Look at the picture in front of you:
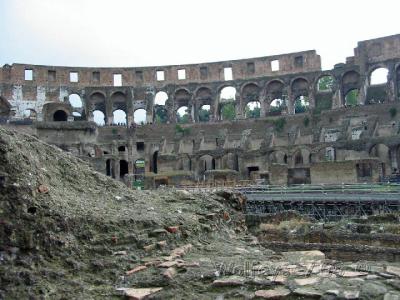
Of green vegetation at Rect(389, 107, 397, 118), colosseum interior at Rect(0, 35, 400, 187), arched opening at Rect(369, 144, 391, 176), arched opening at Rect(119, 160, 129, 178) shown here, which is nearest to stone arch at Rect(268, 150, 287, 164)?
colosseum interior at Rect(0, 35, 400, 187)

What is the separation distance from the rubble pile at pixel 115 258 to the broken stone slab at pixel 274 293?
1cm

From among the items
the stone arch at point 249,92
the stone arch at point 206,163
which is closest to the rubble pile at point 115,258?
the stone arch at point 206,163

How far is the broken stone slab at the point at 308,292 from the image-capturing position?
4836 mm

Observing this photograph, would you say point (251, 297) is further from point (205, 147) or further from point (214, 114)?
point (214, 114)

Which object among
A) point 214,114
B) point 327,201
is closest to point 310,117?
point 214,114

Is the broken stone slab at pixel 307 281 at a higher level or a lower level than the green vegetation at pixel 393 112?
lower

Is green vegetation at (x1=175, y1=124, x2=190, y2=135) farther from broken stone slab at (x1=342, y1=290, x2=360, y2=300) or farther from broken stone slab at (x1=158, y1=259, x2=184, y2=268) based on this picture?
broken stone slab at (x1=342, y1=290, x2=360, y2=300)

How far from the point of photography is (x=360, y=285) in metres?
5.01

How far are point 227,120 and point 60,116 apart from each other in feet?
57.4

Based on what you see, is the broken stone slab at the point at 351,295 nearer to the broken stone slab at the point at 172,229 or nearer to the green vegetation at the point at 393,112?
the broken stone slab at the point at 172,229

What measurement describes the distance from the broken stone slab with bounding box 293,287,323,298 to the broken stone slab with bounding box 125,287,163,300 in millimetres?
1684

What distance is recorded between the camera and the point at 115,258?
6.15 m

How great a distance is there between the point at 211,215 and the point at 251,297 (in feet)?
13.7

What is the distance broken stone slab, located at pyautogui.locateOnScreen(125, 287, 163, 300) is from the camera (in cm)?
518
